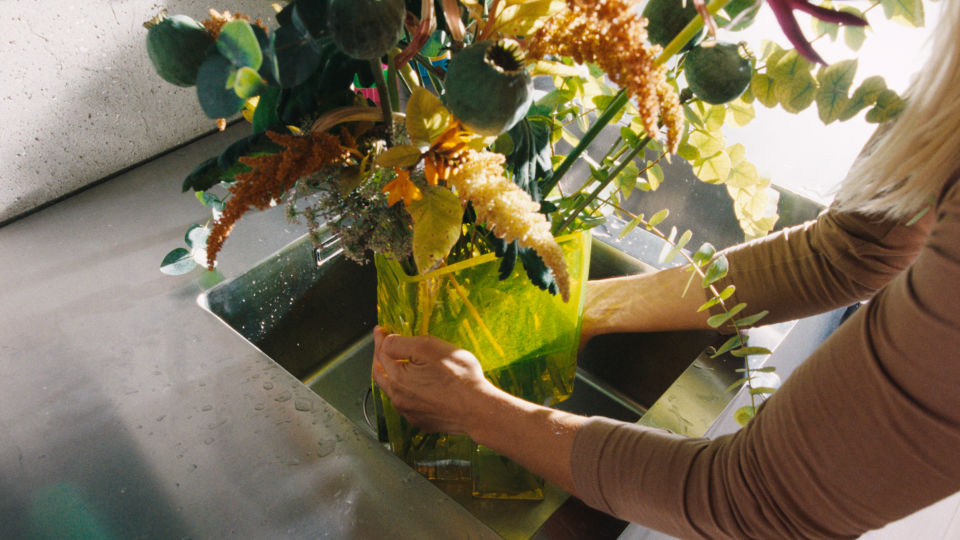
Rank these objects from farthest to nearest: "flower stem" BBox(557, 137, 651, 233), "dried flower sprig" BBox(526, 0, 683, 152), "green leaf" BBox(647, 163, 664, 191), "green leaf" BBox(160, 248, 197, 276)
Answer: "green leaf" BBox(160, 248, 197, 276)
"green leaf" BBox(647, 163, 664, 191)
"flower stem" BBox(557, 137, 651, 233)
"dried flower sprig" BBox(526, 0, 683, 152)

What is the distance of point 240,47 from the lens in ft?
0.99

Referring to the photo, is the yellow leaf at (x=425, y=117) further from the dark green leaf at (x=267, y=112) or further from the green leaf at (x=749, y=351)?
the green leaf at (x=749, y=351)

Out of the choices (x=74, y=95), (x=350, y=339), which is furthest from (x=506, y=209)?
(x=74, y=95)

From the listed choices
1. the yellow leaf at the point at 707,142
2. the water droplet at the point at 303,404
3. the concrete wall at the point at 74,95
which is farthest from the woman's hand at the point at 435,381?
the concrete wall at the point at 74,95

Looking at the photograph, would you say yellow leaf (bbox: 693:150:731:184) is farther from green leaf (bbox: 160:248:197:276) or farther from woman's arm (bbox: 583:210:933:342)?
green leaf (bbox: 160:248:197:276)

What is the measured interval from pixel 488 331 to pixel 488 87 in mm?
349

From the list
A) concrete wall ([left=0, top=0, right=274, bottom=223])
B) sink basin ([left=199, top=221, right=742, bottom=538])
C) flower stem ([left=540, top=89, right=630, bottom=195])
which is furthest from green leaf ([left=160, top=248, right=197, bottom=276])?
flower stem ([left=540, top=89, right=630, bottom=195])

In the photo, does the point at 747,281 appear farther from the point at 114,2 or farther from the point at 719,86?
the point at 114,2

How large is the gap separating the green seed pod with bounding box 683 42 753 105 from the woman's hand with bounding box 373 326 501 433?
36cm

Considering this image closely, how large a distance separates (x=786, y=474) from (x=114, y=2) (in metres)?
1.11

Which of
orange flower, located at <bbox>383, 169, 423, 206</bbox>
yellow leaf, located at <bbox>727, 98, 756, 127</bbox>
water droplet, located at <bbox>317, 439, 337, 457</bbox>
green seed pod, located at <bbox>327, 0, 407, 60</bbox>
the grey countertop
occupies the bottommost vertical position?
the grey countertop

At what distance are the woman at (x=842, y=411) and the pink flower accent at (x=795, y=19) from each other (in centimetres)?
19

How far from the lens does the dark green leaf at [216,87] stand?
0.31 meters

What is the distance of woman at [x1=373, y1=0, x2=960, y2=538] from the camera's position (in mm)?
453
